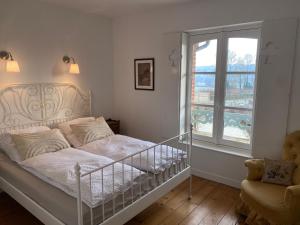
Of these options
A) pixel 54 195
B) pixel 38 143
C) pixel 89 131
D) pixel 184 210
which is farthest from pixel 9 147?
pixel 184 210

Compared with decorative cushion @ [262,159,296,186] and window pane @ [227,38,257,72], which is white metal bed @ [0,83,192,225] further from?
window pane @ [227,38,257,72]

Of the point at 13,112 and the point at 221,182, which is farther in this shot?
the point at 221,182

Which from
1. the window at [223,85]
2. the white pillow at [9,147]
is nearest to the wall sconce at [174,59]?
the window at [223,85]

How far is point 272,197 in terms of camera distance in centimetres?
210

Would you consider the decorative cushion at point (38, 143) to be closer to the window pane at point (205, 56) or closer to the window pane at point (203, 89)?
the window pane at point (203, 89)

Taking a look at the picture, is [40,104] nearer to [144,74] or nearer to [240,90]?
[144,74]

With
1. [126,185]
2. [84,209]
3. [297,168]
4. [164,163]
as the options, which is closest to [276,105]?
[297,168]

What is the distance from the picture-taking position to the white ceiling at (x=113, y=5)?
10.4ft

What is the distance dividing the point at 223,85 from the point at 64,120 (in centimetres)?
239

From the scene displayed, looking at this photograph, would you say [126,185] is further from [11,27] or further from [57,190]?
[11,27]

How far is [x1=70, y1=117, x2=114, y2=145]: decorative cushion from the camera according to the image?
3074 mm

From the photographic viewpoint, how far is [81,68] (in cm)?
371

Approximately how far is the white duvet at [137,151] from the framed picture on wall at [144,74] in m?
1.09

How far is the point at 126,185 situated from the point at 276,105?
76.7 inches
